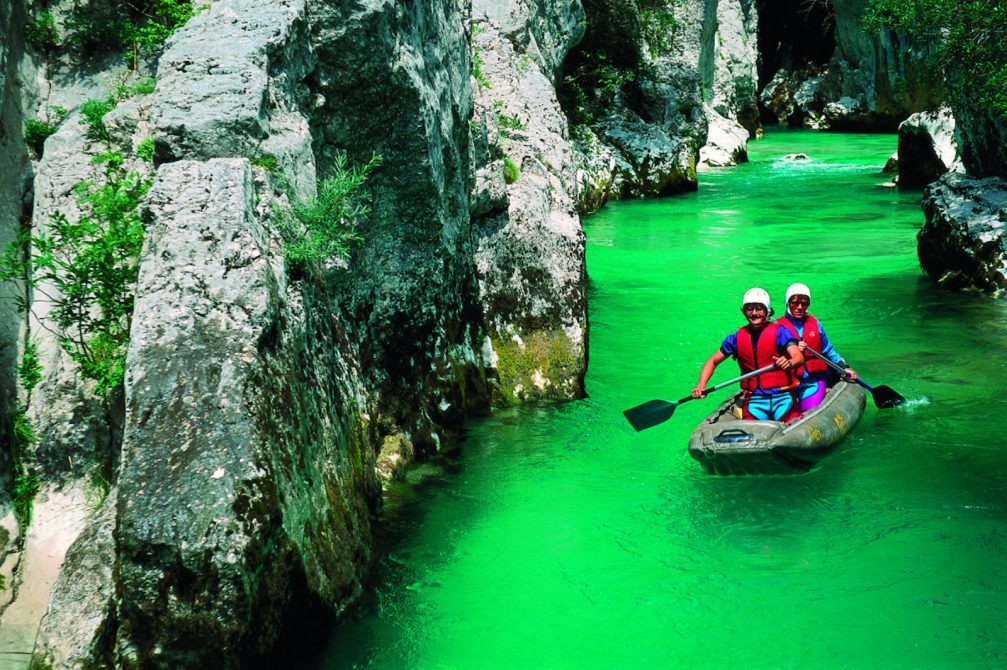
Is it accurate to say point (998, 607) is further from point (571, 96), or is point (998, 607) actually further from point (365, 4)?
point (571, 96)

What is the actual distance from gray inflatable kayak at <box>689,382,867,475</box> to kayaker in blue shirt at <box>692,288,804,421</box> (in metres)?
0.31

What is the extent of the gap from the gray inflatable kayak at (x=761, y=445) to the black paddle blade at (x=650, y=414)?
363 mm

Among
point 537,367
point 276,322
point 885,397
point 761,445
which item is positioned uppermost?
point 276,322

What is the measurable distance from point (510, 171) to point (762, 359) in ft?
10.6

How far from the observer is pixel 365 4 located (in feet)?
22.6

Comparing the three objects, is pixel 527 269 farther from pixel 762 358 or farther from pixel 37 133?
pixel 37 133

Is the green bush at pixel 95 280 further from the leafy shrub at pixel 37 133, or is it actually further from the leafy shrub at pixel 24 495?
the leafy shrub at pixel 37 133

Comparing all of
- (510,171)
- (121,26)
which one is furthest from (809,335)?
(121,26)

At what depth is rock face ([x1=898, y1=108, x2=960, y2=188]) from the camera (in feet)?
61.6

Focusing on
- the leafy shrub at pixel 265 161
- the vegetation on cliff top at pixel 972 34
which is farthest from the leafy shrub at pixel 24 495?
the vegetation on cliff top at pixel 972 34

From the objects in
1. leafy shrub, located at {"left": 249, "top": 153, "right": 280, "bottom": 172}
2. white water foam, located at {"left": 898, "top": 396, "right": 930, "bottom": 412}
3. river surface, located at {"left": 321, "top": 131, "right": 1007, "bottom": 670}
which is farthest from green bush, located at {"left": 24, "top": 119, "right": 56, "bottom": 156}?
white water foam, located at {"left": 898, "top": 396, "right": 930, "bottom": 412}

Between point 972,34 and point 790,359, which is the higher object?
point 972,34

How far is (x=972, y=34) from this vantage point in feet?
37.8

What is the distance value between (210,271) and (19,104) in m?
2.64
